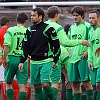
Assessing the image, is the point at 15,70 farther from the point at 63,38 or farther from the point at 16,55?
the point at 63,38

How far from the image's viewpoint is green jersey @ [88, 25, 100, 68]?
863cm

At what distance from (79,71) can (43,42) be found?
4.14 feet

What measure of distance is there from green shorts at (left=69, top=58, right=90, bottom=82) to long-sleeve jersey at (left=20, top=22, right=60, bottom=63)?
0.94 meters

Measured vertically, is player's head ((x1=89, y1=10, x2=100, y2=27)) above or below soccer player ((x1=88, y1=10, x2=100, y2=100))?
above

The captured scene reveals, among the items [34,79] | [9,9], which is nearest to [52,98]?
[34,79]

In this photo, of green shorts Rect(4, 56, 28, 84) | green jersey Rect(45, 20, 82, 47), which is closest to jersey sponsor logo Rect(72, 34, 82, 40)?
green jersey Rect(45, 20, 82, 47)

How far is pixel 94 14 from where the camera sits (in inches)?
345

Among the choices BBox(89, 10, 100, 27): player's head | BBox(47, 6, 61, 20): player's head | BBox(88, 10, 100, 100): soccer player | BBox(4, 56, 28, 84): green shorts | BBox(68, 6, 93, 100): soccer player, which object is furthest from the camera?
BBox(4, 56, 28, 84): green shorts

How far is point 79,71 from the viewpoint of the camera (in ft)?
29.8

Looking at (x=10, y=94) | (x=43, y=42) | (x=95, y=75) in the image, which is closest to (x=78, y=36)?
(x=95, y=75)

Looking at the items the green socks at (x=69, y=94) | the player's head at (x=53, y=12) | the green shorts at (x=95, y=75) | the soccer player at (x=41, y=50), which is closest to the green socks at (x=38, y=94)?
the soccer player at (x=41, y=50)

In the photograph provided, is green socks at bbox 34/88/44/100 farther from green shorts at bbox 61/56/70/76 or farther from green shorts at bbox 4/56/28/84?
green shorts at bbox 61/56/70/76

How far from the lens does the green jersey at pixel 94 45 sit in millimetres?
8633

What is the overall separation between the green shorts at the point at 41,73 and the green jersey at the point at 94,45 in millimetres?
933
